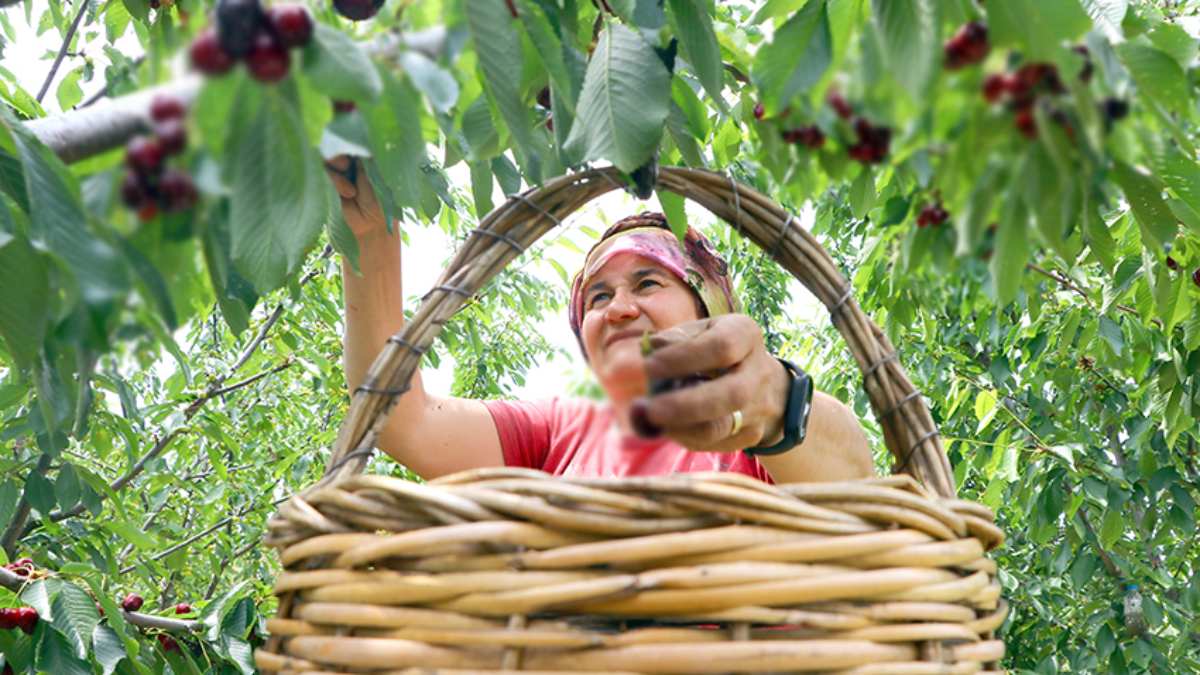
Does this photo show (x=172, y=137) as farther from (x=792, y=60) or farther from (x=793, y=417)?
(x=793, y=417)

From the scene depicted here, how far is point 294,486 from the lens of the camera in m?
3.39

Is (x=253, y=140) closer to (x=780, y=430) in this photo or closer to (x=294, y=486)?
(x=780, y=430)

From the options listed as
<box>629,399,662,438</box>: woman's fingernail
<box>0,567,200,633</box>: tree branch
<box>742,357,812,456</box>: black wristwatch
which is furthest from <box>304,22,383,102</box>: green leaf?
<box>0,567,200,633</box>: tree branch

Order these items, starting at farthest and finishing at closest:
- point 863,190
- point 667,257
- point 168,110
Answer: point 667,257 < point 863,190 < point 168,110

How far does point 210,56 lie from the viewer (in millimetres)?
257

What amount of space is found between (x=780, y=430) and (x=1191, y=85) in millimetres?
296

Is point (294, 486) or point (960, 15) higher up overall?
point (294, 486)

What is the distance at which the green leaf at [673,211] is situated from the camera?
67cm

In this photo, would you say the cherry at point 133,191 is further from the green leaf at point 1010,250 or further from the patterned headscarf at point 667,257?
the patterned headscarf at point 667,257

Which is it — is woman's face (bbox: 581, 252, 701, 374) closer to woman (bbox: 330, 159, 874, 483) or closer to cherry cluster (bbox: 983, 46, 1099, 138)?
woman (bbox: 330, 159, 874, 483)

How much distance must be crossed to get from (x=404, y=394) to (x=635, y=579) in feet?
1.59

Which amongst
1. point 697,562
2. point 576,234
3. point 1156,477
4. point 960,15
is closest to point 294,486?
point 1156,477

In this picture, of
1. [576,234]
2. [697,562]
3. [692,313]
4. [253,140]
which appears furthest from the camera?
[576,234]

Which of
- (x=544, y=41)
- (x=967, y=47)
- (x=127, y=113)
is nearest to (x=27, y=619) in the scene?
(x=544, y=41)
